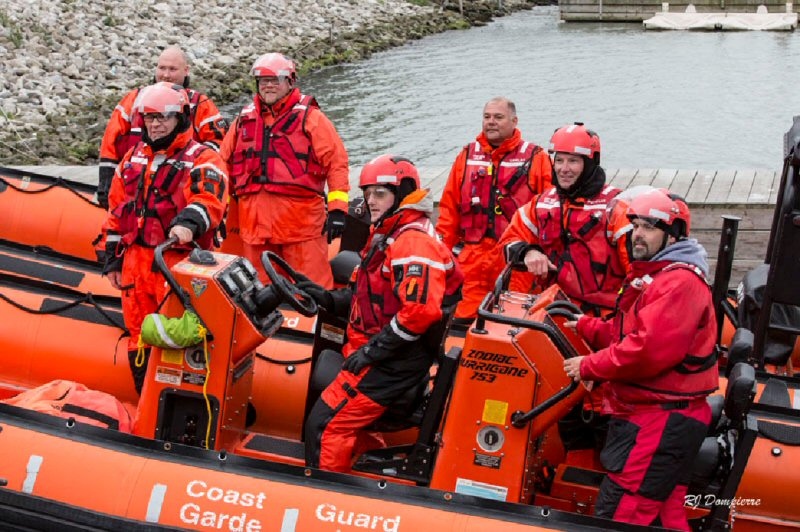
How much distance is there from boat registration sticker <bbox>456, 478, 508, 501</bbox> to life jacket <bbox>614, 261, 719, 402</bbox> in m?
0.63

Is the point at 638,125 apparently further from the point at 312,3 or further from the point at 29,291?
the point at 29,291

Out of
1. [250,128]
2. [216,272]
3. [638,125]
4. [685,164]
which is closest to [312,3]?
[638,125]

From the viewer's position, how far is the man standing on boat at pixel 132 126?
6.95 meters

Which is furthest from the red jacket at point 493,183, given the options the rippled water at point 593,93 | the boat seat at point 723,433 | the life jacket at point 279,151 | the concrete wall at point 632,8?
the concrete wall at point 632,8

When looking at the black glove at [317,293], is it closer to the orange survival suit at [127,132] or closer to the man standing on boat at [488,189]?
the man standing on boat at [488,189]

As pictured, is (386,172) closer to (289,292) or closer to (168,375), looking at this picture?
(289,292)

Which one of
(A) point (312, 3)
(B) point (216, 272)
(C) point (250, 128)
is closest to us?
(B) point (216, 272)

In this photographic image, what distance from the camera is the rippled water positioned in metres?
16.5

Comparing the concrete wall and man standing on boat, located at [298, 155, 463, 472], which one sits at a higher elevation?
man standing on boat, located at [298, 155, 463, 472]

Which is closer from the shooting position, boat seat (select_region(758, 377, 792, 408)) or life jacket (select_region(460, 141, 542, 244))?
boat seat (select_region(758, 377, 792, 408))

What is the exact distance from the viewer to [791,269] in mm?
5340

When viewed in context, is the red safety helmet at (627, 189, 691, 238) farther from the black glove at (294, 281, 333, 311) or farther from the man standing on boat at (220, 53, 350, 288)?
the man standing on boat at (220, 53, 350, 288)

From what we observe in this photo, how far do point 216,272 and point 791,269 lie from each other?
2726mm

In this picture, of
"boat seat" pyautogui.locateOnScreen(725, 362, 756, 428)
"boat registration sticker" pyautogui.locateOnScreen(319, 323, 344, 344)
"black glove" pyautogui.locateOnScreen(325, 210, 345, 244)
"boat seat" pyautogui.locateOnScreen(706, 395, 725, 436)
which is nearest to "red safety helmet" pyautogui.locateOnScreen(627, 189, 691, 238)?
"boat seat" pyautogui.locateOnScreen(725, 362, 756, 428)
